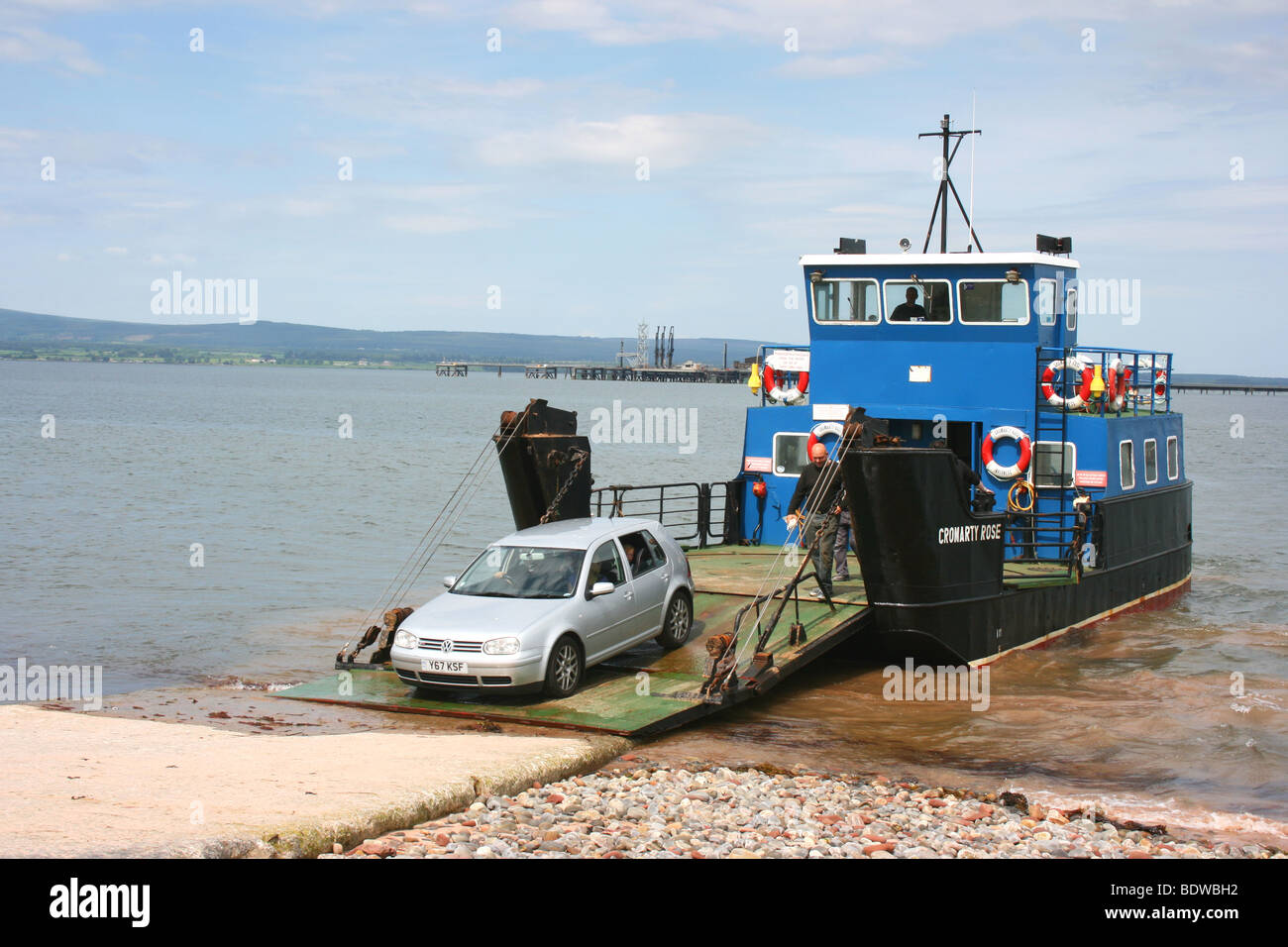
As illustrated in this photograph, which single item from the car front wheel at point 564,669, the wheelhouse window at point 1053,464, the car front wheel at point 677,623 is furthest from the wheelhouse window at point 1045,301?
the car front wheel at point 564,669

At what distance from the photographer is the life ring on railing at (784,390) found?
18.9 meters

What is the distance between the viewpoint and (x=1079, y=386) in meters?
18.1

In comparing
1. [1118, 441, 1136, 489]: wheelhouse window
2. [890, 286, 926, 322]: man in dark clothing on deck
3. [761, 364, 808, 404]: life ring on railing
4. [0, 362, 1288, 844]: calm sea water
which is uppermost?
[890, 286, 926, 322]: man in dark clothing on deck

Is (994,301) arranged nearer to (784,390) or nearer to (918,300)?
(918,300)

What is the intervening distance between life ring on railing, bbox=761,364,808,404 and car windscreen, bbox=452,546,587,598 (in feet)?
23.6

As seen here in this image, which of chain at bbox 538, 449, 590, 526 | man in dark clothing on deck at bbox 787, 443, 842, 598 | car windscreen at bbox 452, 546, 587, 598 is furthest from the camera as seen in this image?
chain at bbox 538, 449, 590, 526

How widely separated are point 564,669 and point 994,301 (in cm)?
868

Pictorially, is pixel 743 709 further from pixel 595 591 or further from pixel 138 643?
pixel 138 643

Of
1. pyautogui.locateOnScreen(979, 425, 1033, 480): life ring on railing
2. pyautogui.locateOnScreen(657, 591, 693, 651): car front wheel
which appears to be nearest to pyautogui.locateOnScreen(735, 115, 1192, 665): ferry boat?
pyautogui.locateOnScreen(979, 425, 1033, 480): life ring on railing

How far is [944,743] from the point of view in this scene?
1245 cm

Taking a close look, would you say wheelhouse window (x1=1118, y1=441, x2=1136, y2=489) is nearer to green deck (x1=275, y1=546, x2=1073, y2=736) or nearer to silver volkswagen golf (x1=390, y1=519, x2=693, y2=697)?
green deck (x1=275, y1=546, x2=1073, y2=736)

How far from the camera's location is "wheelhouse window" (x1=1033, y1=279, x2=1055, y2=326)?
1695cm

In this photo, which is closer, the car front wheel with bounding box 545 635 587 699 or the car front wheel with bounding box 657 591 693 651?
the car front wheel with bounding box 545 635 587 699

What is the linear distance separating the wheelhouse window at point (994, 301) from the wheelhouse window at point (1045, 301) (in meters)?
0.16
